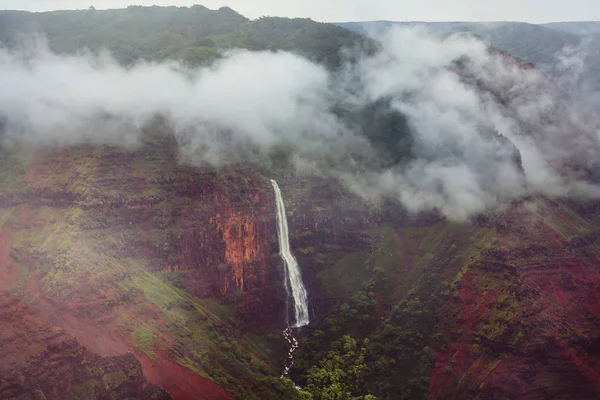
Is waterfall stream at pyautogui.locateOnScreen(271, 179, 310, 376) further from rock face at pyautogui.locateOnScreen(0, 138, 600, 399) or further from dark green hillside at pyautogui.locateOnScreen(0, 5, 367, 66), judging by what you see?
dark green hillside at pyautogui.locateOnScreen(0, 5, 367, 66)

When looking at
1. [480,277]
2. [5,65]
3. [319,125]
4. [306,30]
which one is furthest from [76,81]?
[480,277]

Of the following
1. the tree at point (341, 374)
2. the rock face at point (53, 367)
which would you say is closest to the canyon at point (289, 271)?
the rock face at point (53, 367)

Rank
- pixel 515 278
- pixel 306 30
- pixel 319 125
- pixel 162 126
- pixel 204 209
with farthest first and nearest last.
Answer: pixel 306 30, pixel 319 125, pixel 162 126, pixel 204 209, pixel 515 278

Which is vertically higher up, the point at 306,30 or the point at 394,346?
the point at 306,30

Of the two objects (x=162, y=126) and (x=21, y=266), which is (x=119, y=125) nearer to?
(x=162, y=126)

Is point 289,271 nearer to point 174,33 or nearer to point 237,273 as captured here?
point 237,273

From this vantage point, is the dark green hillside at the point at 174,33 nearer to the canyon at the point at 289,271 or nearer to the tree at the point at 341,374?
the canyon at the point at 289,271

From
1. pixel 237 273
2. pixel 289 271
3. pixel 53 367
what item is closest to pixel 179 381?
pixel 53 367
